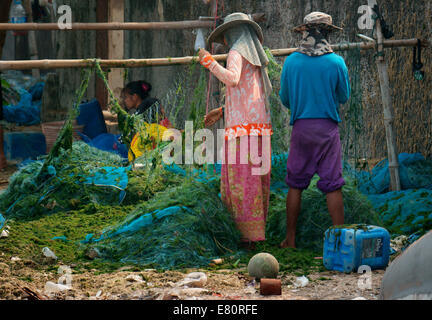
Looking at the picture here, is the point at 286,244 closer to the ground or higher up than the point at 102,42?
closer to the ground

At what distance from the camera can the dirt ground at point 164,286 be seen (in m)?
3.90

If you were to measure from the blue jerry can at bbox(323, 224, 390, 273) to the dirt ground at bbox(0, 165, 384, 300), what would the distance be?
0.22ft

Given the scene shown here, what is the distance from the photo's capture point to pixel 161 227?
4.98 meters

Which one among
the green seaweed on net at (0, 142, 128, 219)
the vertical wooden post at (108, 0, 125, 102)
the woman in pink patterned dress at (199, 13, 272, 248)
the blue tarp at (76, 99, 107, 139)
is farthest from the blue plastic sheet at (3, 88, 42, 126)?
the woman in pink patterned dress at (199, 13, 272, 248)

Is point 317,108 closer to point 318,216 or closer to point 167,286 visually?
point 318,216

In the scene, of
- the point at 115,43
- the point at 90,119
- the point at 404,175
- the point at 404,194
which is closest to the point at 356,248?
the point at 404,194

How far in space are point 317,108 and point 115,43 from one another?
590 cm

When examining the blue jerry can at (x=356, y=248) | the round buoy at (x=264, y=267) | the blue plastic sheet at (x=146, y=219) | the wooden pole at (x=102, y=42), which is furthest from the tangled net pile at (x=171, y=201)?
the wooden pole at (x=102, y=42)

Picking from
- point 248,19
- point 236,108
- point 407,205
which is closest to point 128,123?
point 236,108

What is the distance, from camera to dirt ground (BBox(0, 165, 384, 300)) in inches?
154

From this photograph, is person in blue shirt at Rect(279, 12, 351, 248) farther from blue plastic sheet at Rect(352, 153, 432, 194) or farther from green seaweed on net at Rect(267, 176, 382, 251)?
blue plastic sheet at Rect(352, 153, 432, 194)

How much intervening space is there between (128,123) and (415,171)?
290cm

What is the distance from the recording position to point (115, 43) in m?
10.2

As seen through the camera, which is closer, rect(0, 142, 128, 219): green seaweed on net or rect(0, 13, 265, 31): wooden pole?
rect(0, 142, 128, 219): green seaweed on net
